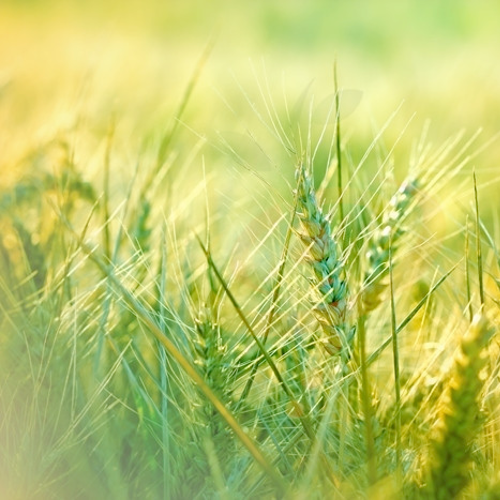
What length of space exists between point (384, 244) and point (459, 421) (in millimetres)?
177

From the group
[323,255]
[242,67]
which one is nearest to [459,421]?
[323,255]

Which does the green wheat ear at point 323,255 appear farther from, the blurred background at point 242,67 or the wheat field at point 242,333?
the blurred background at point 242,67

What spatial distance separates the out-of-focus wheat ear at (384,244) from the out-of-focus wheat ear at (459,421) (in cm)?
12

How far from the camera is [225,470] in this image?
560 mm

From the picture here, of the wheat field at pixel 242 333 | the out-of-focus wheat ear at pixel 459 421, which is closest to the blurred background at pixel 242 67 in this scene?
the wheat field at pixel 242 333

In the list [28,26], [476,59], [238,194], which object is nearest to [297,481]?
[238,194]

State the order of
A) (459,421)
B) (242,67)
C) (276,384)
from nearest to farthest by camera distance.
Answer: (459,421) → (276,384) → (242,67)

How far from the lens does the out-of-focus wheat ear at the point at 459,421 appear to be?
17.4 inches

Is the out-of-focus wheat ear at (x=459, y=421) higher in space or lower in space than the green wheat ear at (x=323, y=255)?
lower

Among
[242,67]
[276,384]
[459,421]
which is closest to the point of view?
[459,421]

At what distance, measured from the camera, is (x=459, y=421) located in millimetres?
456

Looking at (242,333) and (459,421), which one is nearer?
(459,421)

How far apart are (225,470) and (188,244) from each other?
0.91 ft

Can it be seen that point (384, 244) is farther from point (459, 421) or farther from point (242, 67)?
point (242, 67)
